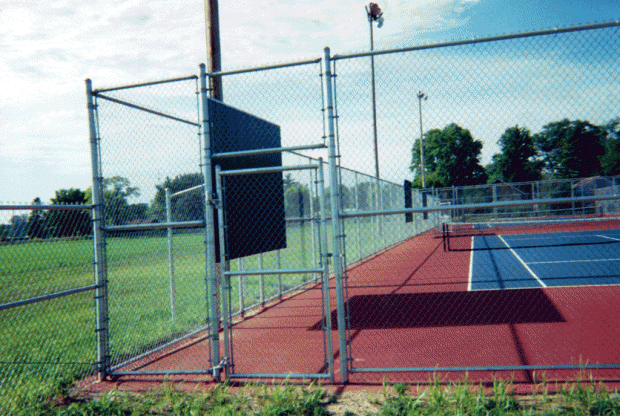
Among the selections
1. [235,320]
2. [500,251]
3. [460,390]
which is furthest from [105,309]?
[500,251]

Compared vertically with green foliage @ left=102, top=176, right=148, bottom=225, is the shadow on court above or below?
below

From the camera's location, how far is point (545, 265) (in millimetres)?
12539

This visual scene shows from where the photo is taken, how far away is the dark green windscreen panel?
5.46m

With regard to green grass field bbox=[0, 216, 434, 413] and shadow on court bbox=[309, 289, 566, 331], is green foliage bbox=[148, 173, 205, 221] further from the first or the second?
shadow on court bbox=[309, 289, 566, 331]

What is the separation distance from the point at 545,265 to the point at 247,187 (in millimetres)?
10077

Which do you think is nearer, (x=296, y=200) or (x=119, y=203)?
(x=119, y=203)

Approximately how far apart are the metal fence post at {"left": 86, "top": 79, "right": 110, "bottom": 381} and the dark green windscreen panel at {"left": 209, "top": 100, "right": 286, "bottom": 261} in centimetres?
156

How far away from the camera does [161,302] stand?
394 inches

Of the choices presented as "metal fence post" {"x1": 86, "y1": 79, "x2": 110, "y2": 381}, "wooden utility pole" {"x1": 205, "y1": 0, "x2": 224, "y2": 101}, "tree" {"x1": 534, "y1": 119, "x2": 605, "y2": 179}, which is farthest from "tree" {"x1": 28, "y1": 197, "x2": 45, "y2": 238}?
"tree" {"x1": 534, "y1": 119, "x2": 605, "y2": 179}

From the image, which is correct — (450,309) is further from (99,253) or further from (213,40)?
(213,40)

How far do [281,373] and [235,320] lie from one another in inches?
128

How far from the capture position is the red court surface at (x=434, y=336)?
511cm

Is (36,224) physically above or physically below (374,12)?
below

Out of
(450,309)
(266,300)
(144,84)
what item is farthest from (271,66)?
(266,300)
